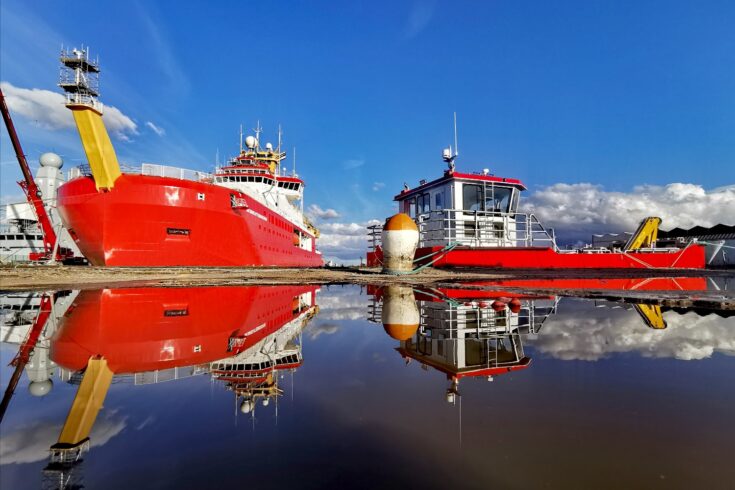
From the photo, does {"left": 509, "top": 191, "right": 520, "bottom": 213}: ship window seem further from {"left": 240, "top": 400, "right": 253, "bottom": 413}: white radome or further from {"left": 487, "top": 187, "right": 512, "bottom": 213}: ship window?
{"left": 240, "top": 400, "right": 253, "bottom": 413}: white radome

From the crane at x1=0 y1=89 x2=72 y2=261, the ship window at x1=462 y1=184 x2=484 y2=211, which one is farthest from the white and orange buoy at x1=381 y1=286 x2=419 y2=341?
the crane at x1=0 y1=89 x2=72 y2=261

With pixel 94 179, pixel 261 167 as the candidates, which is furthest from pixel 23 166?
pixel 94 179

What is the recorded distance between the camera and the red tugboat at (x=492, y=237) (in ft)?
59.7

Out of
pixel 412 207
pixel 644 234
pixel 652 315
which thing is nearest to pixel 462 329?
pixel 652 315

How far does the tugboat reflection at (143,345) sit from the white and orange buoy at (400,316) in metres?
1.21

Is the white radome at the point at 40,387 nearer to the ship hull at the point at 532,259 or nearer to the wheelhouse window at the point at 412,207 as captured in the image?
the ship hull at the point at 532,259

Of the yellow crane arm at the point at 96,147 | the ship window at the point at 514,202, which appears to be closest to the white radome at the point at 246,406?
the yellow crane arm at the point at 96,147

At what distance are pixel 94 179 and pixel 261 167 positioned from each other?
46.1 ft

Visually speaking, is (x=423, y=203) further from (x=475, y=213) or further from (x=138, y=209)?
(x=138, y=209)

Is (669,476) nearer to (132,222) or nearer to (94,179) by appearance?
(132,222)

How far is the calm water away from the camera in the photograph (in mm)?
1378

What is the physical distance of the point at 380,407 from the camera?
6.75 feet

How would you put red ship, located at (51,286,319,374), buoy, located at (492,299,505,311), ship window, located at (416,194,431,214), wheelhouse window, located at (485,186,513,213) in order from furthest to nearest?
ship window, located at (416,194,431,214)
wheelhouse window, located at (485,186,513,213)
buoy, located at (492,299,505,311)
red ship, located at (51,286,319,374)

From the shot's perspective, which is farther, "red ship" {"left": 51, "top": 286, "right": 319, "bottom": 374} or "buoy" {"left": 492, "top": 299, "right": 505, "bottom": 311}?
"buoy" {"left": 492, "top": 299, "right": 505, "bottom": 311}
